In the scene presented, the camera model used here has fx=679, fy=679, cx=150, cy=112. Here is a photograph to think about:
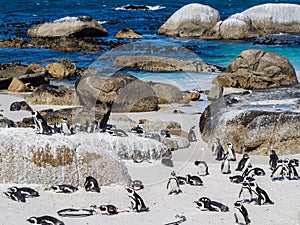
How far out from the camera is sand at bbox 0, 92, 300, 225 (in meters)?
10.2

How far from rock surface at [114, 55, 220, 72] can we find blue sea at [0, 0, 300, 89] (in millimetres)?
832

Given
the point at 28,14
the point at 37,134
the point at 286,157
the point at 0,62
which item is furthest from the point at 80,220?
the point at 28,14

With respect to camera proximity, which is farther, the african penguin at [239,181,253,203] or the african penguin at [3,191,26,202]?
the african penguin at [239,181,253,203]

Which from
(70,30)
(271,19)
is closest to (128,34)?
(70,30)

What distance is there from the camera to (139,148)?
45.2ft

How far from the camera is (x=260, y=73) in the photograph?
81.6 feet

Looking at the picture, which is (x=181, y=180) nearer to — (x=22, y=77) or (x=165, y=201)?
(x=165, y=201)

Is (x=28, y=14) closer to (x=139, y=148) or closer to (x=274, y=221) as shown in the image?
(x=139, y=148)

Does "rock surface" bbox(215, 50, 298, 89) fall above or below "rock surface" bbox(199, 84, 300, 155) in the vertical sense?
below

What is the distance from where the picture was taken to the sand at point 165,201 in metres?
10.2

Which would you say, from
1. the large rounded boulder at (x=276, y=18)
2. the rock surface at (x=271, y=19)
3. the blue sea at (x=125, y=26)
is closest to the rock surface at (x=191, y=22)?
the blue sea at (x=125, y=26)

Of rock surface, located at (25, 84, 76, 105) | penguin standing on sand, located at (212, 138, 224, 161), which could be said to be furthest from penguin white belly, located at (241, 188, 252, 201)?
rock surface, located at (25, 84, 76, 105)

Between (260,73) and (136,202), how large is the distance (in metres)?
15.2

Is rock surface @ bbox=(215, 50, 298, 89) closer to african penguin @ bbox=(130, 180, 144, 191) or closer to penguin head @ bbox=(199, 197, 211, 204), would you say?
african penguin @ bbox=(130, 180, 144, 191)
